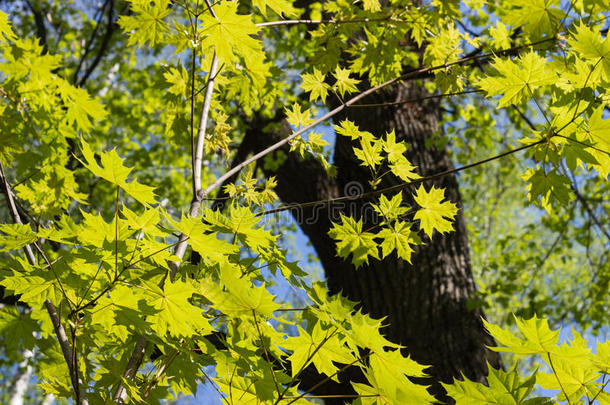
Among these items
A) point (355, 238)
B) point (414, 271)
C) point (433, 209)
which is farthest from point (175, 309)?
point (414, 271)

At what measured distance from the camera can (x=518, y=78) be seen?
4.83ft

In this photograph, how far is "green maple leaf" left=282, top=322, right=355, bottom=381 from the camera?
1.08 metres

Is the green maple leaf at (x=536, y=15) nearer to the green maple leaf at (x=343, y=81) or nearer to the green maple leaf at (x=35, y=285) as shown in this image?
the green maple leaf at (x=343, y=81)

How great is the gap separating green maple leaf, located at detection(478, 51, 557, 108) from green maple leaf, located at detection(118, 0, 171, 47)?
1088 mm

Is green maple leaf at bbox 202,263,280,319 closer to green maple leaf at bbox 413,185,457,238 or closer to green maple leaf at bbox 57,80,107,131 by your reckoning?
green maple leaf at bbox 413,185,457,238

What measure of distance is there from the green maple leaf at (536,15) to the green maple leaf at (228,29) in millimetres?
1047

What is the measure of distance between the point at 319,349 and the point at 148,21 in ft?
4.26

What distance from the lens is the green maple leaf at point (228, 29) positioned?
1.28 metres

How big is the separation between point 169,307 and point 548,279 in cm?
1560

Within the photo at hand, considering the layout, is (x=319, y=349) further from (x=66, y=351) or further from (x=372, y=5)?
(x=372, y=5)

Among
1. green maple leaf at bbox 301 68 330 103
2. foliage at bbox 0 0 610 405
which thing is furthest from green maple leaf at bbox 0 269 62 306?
green maple leaf at bbox 301 68 330 103

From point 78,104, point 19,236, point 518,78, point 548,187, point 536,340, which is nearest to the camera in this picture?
point 536,340

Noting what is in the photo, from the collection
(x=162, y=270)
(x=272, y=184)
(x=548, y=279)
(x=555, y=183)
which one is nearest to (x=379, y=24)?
(x=272, y=184)

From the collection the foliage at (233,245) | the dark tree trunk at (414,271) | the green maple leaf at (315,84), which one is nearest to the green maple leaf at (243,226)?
the foliage at (233,245)
